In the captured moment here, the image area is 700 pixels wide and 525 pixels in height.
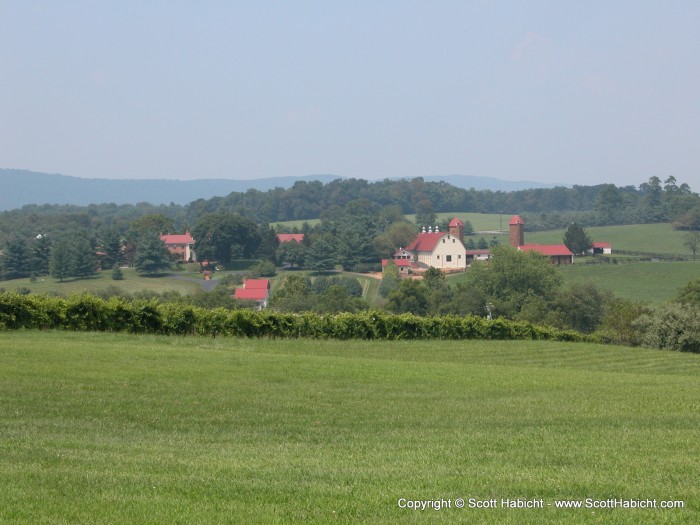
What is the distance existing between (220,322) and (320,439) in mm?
25169

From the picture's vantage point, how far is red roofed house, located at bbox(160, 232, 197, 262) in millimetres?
115812

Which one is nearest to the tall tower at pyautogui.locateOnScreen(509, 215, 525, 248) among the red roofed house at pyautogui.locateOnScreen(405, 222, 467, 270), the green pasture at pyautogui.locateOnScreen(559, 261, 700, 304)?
the red roofed house at pyautogui.locateOnScreen(405, 222, 467, 270)

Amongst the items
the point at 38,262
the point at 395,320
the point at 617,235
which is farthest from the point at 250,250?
the point at 395,320

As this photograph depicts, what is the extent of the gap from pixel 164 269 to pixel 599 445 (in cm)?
9569

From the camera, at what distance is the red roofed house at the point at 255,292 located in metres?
83.0

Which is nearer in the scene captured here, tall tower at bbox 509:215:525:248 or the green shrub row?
the green shrub row

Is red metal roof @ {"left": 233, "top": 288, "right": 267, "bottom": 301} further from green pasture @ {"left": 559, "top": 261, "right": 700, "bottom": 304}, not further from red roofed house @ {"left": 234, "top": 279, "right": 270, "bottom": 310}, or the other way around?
green pasture @ {"left": 559, "top": 261, "right": 700, "bottom": 304}

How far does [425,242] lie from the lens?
130625 millimetres

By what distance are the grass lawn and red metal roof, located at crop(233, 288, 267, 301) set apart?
4711mm

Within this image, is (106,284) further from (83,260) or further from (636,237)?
(636,237)

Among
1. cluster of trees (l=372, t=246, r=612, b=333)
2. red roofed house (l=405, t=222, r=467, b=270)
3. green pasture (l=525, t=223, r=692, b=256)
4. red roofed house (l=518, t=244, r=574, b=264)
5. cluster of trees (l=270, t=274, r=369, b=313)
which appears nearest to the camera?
cluster of trees (l=270, t=274, r=369, b=313)

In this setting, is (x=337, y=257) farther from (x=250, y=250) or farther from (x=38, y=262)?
(x=38, y=262)

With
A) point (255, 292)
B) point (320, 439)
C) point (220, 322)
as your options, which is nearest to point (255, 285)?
point (255, 292)

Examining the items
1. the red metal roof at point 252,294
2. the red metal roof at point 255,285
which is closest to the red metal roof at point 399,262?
the red metal roof at point 255,285
